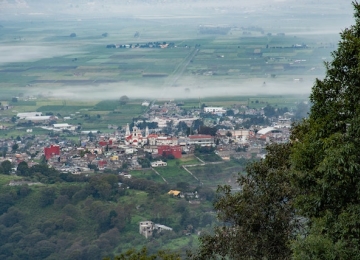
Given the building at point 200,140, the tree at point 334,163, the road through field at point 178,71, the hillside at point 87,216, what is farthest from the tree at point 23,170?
the tree at point 334,163

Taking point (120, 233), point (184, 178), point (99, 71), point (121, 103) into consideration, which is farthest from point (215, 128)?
point (99, 71)

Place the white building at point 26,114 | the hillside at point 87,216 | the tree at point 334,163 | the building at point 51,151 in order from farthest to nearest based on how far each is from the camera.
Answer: the white building at point 26,114, the building at point 51,151, the hillside at point 87,216, the tree at point 334,163

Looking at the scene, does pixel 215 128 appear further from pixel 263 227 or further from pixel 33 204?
pixel 263 227

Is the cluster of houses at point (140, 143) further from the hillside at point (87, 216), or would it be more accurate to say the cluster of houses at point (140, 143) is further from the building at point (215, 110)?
the hillside at point (87, 216)

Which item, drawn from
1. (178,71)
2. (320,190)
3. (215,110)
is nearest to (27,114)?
(215,110)

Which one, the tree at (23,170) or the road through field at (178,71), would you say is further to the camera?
the road through field at (178,71)

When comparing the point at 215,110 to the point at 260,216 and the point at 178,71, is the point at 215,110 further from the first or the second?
the point at 260,216

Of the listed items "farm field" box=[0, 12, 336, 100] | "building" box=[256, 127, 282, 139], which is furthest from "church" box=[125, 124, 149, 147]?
"farm field" box=[0, 12, 336, 100]
